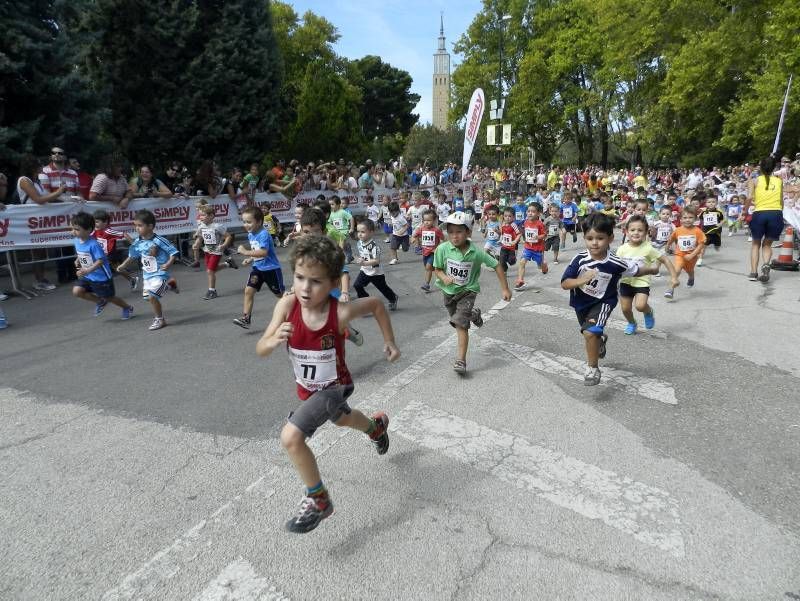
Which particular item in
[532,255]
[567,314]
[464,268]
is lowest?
[567,314]

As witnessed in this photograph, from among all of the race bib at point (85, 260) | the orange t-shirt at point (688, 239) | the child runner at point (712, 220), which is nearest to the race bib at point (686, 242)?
the orange t-shirt at point (688, 239)

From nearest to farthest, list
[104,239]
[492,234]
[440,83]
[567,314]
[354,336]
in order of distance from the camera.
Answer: [354,336] < [567,314] < [104,239] < [492,234] < [440,83]

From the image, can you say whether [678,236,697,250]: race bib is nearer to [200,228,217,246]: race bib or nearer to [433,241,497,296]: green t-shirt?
[433,241,497,296]: green t-shirt

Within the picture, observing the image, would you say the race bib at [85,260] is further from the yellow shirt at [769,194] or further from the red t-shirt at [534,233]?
the yellow shirt at [769,194]

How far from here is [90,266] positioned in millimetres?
7895

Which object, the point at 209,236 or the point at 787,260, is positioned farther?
the point at 787,260

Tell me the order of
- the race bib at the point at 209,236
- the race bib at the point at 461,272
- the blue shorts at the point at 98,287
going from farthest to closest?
1. the race bib at the point at 209,236
2. the blue shorts at the point at 98,287
3. the race bib at the point at 461,272

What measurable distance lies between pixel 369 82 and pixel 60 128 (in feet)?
212

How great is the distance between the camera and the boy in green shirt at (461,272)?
582 centimetres

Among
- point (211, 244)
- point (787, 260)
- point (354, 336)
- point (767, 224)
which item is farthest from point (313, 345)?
point (787, 260)

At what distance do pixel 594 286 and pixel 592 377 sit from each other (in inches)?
32.9

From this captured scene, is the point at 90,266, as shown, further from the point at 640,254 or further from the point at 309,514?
the point at 640,254

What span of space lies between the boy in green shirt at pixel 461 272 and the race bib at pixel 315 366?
266 centimetres

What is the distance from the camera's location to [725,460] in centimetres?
394
